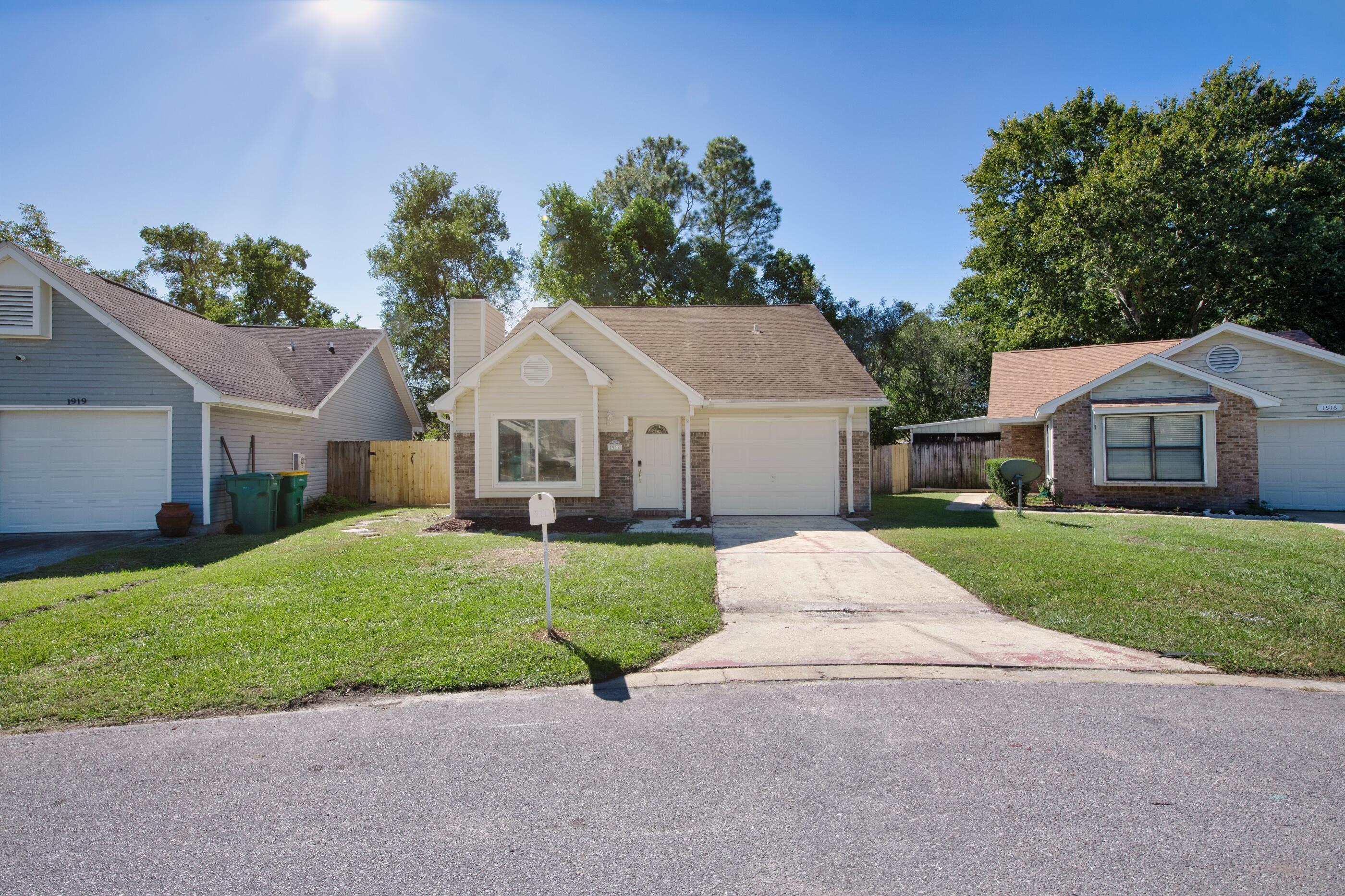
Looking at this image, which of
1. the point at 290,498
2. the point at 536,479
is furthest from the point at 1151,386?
the point at 290,498

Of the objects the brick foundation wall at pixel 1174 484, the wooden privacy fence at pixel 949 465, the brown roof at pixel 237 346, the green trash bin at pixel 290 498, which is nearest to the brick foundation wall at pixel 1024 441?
the brick foundation wall at pixel 1174 484

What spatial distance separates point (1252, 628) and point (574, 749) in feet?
20.6

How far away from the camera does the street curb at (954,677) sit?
4.89 m

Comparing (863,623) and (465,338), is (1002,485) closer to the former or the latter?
(863,623)

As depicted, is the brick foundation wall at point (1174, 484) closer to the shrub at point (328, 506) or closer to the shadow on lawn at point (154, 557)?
the shadow on lawn at point (154, 557)

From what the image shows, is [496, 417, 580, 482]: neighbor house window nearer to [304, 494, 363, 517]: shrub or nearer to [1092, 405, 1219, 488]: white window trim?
[304, 494, 363, 517]: shrub

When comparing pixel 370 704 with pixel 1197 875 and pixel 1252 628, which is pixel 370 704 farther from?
pixel 1252 628

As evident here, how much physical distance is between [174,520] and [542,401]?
22.4 ft

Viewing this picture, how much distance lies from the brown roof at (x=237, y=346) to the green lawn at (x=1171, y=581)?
13.5 metres

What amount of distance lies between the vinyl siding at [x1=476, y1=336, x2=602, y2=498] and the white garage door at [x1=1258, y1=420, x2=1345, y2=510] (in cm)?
1582

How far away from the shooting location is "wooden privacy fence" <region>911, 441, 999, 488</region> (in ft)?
73.3

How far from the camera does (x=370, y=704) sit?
4.54 meters

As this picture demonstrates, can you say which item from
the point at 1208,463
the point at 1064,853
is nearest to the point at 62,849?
the point at 1064,853

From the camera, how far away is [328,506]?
54.6 ft
